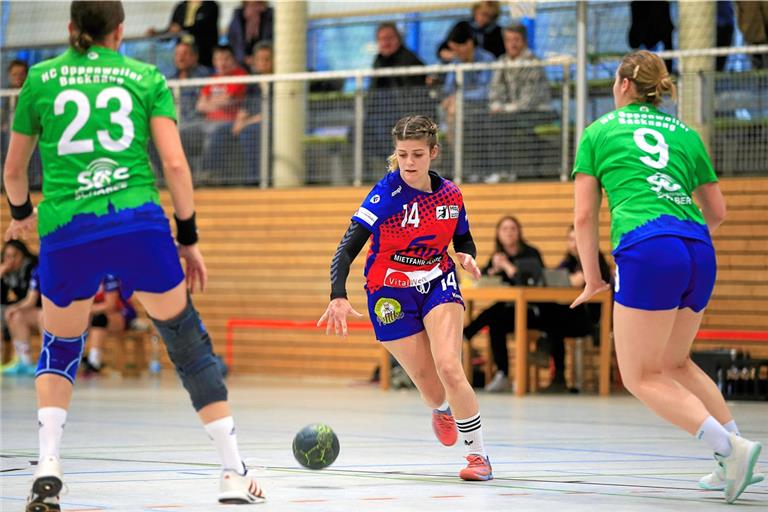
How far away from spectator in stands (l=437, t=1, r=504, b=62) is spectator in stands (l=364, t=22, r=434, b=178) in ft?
1.39

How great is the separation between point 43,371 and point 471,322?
9.25 m

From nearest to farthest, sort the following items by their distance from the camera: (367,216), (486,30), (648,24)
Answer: (367,216), (648,24), (486,30)

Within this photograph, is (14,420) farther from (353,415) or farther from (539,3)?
(539,3)

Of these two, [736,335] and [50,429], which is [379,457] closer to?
[50,429]

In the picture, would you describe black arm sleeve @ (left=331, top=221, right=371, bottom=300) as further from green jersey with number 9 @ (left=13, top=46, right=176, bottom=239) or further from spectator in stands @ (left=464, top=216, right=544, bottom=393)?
spectator in stands @ (left=464, top=216, right=544, bottom=393)

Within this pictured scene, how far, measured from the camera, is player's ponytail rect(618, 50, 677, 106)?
5609mm

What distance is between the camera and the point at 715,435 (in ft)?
17.5

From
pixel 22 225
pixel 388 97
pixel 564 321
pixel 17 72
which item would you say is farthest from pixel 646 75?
pixel 17 72

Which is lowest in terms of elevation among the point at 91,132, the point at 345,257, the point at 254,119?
the point at 345,257

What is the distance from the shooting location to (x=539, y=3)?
1495cm

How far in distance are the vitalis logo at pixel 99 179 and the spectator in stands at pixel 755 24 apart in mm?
10209

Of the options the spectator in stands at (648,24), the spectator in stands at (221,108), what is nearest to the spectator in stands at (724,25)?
the spectator in stands at (648,24)

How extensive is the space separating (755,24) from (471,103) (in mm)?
3171

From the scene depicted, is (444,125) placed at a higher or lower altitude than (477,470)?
higher
